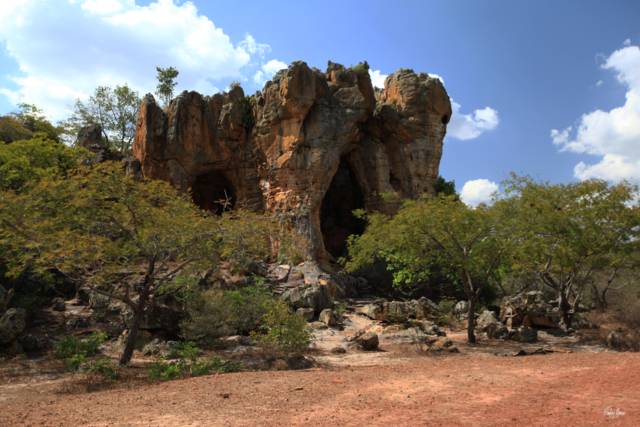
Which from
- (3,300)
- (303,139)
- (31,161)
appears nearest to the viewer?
(3,300)

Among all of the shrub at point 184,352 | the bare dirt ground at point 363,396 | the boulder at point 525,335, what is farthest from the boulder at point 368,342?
the boulder at point 525,335

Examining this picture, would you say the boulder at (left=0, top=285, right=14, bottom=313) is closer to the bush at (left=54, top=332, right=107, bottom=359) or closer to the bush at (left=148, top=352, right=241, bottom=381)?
the bush at (left=54, top=332, right=107, bottom=359)

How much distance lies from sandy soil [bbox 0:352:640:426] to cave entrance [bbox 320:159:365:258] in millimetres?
23421

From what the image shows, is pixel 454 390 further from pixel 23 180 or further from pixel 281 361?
pixel 23 180

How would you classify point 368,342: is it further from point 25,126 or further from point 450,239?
point 25,126

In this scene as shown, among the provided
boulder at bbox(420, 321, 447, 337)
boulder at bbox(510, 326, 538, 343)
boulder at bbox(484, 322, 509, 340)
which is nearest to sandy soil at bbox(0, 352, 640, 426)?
boulder at bbox(510, 326, 538, 343)

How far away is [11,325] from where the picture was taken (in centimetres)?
1148

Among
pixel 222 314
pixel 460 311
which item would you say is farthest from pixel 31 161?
pixel 460 311

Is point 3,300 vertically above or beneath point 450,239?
beneath

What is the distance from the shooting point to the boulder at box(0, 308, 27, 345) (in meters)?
11.4

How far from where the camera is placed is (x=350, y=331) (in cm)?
1592

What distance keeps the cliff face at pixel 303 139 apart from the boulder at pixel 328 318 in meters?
8.88

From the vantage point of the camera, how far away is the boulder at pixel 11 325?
11.4m

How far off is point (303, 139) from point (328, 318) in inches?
510
